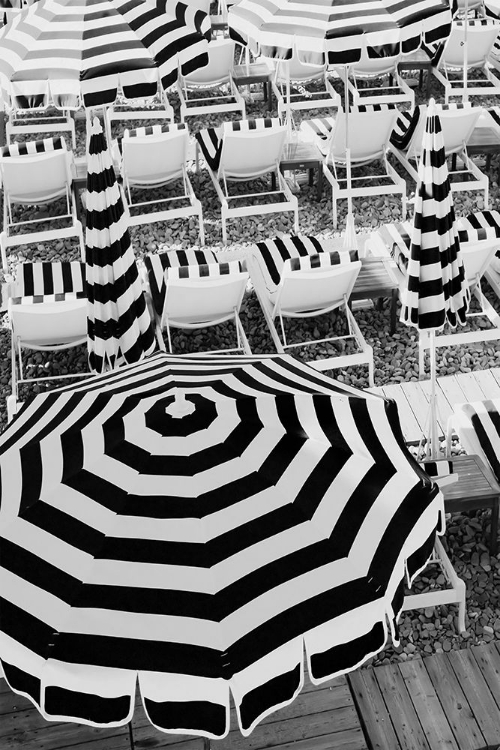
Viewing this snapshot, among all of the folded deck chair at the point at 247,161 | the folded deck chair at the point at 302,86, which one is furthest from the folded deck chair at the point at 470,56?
the folded deck chair at the point at 247,161

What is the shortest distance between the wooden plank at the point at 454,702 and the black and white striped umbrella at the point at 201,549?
4.17 ft

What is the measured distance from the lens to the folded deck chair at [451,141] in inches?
360

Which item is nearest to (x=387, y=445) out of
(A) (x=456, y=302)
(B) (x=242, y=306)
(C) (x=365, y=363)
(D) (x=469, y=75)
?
(A) (x=456, y=302)

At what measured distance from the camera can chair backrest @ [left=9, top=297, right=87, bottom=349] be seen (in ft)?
21.8

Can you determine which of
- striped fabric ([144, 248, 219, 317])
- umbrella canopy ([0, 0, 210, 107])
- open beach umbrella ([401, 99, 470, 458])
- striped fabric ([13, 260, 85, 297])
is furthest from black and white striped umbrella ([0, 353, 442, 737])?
umbrella canopy ([0, 0, 210, 107])

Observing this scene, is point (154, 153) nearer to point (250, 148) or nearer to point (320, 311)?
point (250, 148)

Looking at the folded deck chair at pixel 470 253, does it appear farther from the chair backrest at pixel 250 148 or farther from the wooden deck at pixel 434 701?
the wooden deck at pixel 434 701

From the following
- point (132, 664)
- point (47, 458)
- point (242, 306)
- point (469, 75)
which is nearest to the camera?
point (132, 664)

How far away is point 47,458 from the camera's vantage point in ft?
A: 12.1

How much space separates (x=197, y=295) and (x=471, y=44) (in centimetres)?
668

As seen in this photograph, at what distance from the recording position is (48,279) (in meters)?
7.57

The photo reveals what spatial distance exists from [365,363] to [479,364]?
95 centimetres

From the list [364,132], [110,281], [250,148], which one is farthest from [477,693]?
[364,132]

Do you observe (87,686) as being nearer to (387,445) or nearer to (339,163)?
(387,445)
